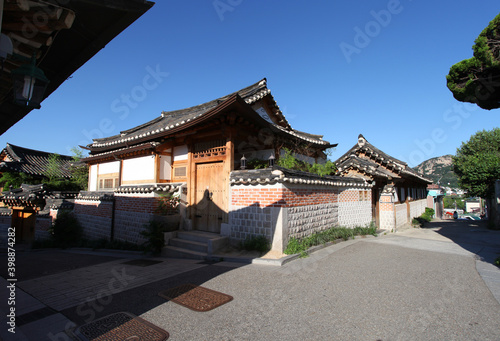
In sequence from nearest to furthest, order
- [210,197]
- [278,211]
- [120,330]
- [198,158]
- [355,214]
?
[120,330]
[278,211]
[210,197]
[198,158]
[355,214]

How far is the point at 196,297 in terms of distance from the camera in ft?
13.9

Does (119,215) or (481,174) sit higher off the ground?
(481,174)

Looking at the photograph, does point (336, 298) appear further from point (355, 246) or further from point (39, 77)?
point (39, 77)

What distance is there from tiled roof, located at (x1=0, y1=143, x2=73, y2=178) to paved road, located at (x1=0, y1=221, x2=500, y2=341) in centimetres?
1918

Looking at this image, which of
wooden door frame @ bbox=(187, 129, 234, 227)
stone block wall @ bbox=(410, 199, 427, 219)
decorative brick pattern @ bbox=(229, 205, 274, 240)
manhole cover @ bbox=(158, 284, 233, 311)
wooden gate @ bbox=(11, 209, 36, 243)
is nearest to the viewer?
manhole cover @ bbox=(158, 284, 233, 311)

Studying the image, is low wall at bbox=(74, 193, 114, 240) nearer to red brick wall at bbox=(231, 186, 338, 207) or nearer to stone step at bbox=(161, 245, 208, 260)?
stone step at bbox=(161, 245, 208, 260)

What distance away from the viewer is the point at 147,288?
15.7ft

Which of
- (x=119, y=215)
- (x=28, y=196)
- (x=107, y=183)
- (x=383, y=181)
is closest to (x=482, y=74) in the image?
(x=383, y=181)

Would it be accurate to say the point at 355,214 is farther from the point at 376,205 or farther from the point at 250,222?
the point at 250,222

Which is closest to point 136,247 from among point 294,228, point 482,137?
point 294,228

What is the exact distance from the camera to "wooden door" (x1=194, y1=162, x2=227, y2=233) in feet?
27.1

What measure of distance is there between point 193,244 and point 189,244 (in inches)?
7.2

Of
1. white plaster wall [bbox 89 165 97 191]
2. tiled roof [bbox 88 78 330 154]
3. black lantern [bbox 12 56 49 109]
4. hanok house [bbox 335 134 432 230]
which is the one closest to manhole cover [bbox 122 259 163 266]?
tiled roof [bbox 88 78 330 154]

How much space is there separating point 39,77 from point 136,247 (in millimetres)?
7255
